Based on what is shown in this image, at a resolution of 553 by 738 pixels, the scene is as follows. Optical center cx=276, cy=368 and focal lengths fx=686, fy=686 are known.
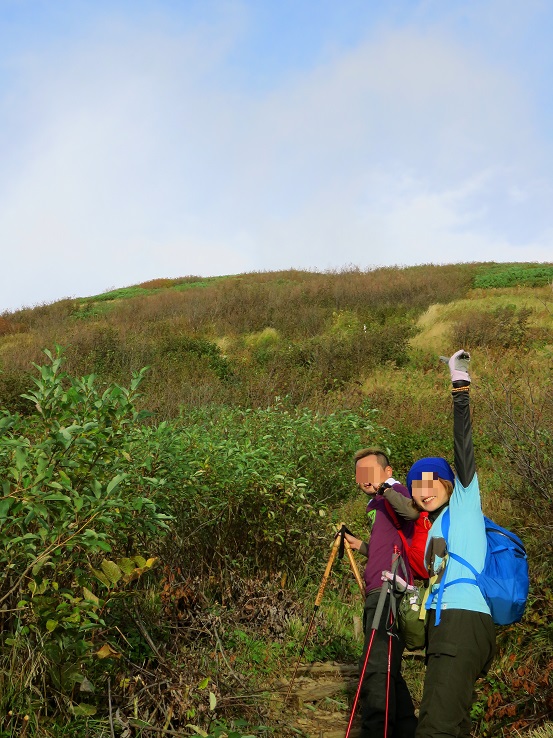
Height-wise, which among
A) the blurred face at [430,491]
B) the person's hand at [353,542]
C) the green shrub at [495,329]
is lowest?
the person's hand at [353,542]

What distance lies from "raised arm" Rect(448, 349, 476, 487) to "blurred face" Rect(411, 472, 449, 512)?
0.20m

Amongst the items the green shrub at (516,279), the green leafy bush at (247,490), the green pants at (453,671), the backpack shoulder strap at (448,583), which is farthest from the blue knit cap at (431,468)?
the green shrub at (516,279)

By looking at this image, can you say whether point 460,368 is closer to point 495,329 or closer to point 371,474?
point 371,474

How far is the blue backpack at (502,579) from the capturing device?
2848 millimetres

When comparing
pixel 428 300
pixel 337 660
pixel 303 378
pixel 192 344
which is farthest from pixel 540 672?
pixel 428 300

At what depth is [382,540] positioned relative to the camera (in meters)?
3.86

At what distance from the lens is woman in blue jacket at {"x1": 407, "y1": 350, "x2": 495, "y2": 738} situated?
2830 mm

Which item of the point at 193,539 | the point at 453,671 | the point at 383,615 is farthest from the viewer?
the point at 193,539

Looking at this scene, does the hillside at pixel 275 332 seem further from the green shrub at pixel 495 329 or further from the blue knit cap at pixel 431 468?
the blue knit cap at pixel 431 468

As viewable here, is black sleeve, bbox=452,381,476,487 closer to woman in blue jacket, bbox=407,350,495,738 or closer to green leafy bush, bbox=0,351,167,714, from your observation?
woman in blue jacket, bbox=407,350,495,738

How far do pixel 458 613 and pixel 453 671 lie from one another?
237 millimetres

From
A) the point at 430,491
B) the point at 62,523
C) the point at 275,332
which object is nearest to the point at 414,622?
the point at 430,491

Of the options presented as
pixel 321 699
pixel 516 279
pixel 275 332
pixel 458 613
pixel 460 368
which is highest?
pixel 516 279

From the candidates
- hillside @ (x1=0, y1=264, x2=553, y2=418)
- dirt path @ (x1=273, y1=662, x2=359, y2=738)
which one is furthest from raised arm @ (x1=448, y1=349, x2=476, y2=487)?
hillside @ (x1=0, y1=264, x2=553, y2=418)
